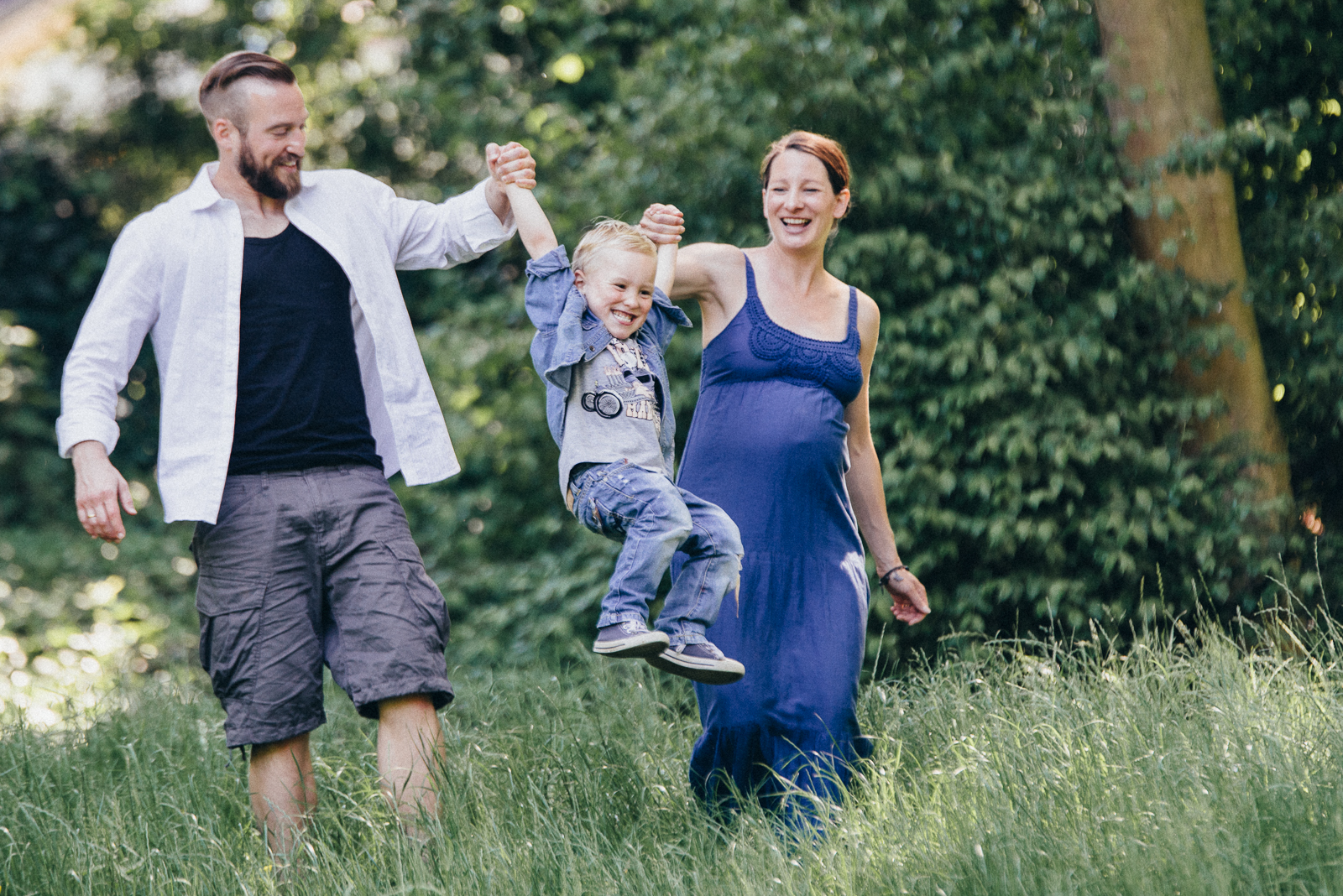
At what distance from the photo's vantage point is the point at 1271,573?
189 inches

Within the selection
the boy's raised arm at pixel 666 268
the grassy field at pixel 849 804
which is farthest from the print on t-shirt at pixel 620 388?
the grassy field at pixel 849 804

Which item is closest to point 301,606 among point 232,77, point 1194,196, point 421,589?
point 421,589

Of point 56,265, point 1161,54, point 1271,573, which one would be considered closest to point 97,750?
point 1271,573

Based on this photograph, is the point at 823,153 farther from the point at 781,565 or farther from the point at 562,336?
the point at 781,565

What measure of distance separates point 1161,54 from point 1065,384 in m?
1.23

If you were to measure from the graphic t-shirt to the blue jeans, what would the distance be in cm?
4

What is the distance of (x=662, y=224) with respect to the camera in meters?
3.12

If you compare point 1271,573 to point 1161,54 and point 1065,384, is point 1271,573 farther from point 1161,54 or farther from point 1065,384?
point 1161,54

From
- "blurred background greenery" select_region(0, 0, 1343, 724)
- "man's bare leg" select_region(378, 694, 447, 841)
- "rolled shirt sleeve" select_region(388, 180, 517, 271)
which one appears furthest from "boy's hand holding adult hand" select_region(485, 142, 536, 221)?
"blurred background greenery" select_region(0, 0, 1343, 724)

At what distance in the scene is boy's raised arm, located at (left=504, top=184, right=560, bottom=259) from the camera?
3.05 meters

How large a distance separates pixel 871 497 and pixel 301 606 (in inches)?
58.5

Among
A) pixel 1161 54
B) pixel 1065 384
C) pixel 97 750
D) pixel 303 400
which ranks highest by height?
pixel 1161 54

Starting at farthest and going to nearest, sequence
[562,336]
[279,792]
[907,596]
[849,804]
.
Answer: [907,596]
[279,792]
[849,804]
[562,336]

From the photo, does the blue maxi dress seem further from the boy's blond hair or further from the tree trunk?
the tree trunk
